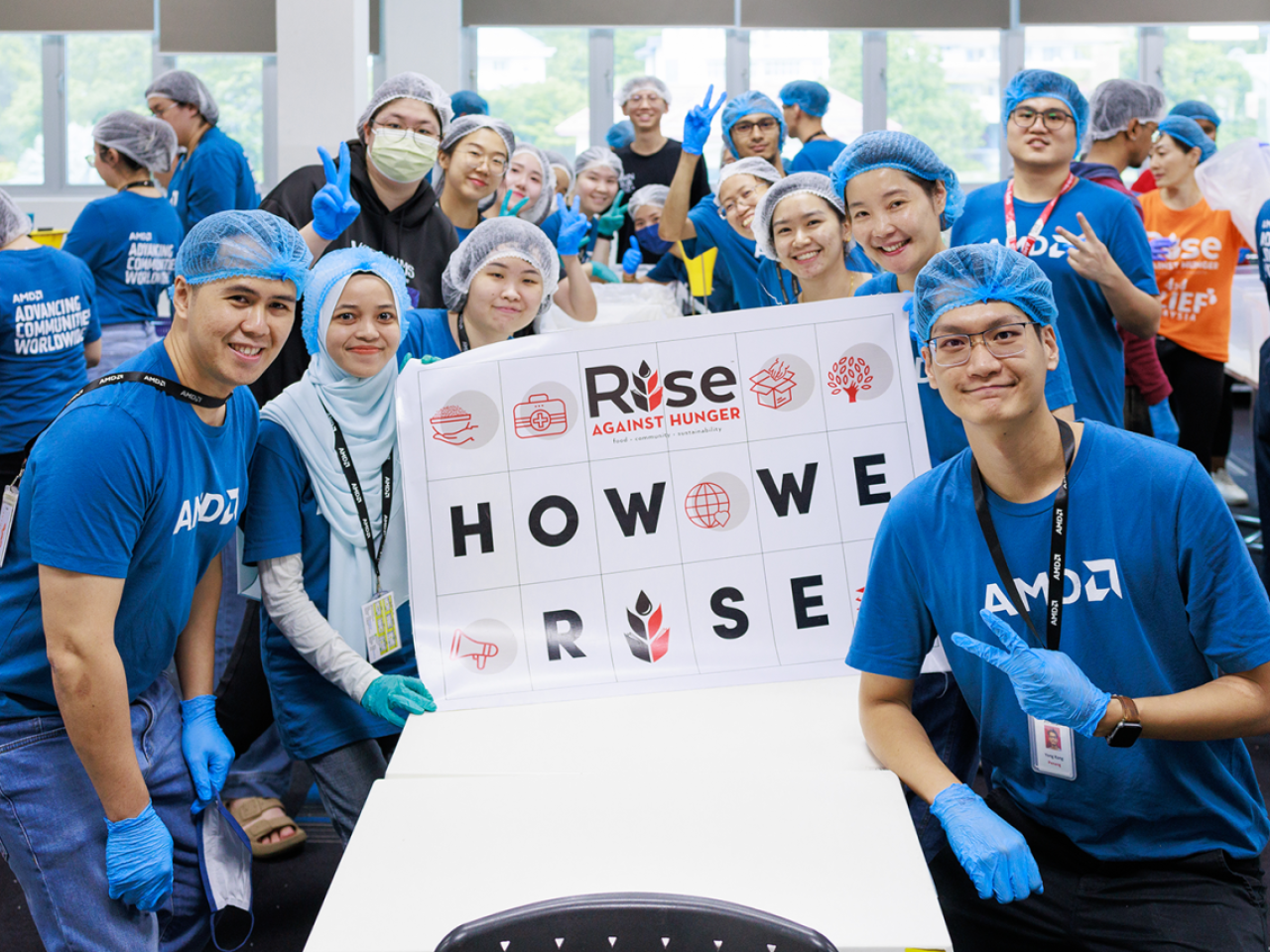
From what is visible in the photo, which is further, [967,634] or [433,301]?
[433,301]

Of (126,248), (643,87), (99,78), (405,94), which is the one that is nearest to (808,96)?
(643,87)

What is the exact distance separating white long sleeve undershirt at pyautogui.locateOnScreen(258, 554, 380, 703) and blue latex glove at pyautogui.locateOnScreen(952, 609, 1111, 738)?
116cm

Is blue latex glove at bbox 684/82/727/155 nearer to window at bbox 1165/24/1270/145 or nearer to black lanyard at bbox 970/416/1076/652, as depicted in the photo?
black lanyard at bbox 970/416/1076/652

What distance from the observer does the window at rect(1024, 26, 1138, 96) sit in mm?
10070

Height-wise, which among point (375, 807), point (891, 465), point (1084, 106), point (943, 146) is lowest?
point (375, 807)

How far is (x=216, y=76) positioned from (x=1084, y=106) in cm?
940

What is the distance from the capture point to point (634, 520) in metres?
2.13

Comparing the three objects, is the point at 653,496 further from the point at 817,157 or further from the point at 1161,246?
the point at 1161,246

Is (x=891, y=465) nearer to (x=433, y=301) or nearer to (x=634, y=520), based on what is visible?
(x=634, y=520)

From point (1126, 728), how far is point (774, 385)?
3.20 ft

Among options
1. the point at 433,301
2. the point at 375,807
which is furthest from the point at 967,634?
the point at 433,301

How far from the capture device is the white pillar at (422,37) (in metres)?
9.06

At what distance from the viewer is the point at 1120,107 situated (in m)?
3.98

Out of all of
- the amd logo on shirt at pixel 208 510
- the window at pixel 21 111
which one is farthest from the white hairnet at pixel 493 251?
the window at pixel 21 111
